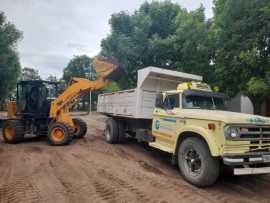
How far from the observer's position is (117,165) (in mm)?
6809

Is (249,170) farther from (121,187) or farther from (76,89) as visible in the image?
(76,89)

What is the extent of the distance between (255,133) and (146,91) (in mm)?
3981

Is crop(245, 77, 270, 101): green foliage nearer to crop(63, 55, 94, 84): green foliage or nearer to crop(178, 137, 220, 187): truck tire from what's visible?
crop(178, 137, 220, 187): truck tire

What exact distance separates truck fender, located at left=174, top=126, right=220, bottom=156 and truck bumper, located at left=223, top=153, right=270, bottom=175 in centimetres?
26

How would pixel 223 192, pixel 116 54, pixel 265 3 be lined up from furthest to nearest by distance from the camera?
pixel 116 54 < pixel 265 3 < pixel 223 192

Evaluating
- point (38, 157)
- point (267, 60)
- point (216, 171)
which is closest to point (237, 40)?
point (267, 60)

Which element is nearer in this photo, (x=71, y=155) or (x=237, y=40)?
(x=71, y=155)

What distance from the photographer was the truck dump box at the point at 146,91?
7.96m

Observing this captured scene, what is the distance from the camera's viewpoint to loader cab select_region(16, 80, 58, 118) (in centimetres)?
1050

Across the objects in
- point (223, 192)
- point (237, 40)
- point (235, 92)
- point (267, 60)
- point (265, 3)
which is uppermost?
point (265, 3)

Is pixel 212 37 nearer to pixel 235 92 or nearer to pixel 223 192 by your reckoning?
pixel 235 92

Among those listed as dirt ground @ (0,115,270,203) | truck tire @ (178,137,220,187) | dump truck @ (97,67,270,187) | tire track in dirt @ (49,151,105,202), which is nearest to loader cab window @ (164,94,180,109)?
dump truck @ (97,67,270,187)

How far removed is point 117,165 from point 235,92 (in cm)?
634

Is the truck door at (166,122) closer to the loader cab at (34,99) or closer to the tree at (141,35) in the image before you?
the loader cab at (34,99)
